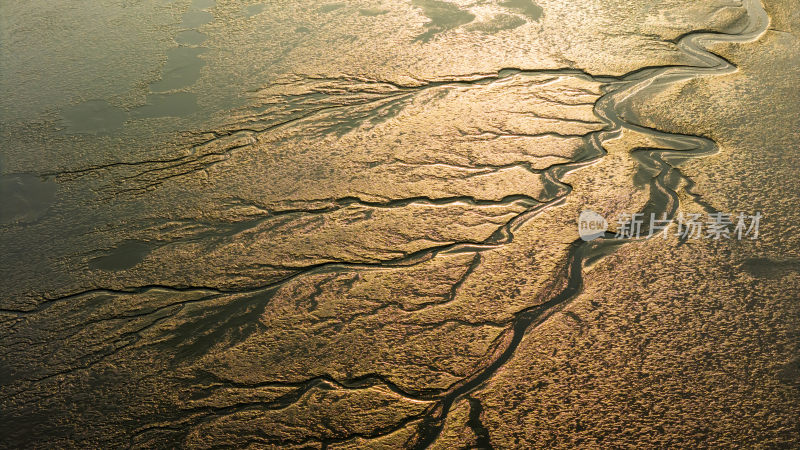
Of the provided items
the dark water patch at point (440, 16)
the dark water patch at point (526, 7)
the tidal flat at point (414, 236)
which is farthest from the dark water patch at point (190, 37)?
the dark water patch at point (526, 7)

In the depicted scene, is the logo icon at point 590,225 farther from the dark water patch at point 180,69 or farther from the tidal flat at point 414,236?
the dark water patch at point 180,69

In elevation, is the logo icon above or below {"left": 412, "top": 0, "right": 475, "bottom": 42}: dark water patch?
below

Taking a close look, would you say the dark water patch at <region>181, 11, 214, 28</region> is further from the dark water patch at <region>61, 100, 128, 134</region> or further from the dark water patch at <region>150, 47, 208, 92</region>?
the dark water patch at <region>61, 100, 128, 134</region>

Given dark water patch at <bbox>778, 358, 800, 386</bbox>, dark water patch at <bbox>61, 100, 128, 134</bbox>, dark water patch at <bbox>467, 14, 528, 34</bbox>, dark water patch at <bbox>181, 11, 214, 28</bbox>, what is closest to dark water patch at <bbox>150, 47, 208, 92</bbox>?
dark water patch at <bbox>61, 100, 128, 134</bbox>

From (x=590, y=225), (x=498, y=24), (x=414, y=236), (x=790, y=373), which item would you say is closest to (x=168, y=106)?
(x=414, y=236)

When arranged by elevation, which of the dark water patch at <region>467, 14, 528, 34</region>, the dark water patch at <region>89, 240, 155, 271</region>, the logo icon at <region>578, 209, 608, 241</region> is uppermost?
the dark water patch at <region>467, 14, 528, 34</region>

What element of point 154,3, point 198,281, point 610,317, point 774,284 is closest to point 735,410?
point 610,317
